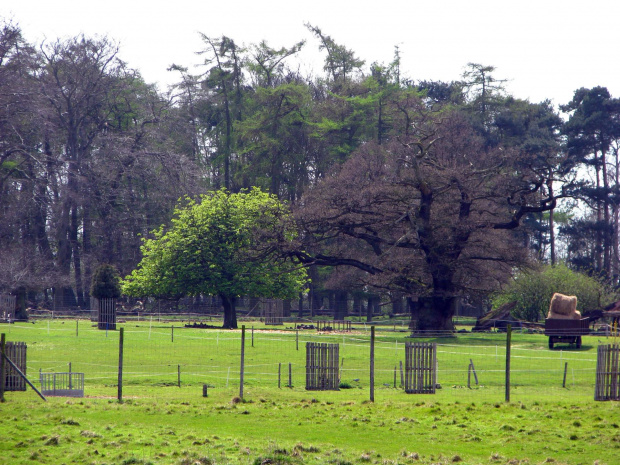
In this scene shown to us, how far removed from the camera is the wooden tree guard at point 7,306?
4851cm

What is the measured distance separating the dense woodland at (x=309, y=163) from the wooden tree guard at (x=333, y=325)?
3.85 m

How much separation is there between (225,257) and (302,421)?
3694 centimetres

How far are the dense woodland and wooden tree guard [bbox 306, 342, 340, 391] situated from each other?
2587 cm

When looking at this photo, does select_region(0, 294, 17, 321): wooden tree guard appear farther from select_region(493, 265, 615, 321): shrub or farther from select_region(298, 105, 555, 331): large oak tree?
select_region(493, 265, 615, 321): shrub

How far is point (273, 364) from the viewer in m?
Answer: 29.4

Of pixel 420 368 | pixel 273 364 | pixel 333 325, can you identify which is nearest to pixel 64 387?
pixel 273 364

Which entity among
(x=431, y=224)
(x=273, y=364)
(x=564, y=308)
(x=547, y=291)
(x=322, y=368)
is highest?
(x=431, y=224)

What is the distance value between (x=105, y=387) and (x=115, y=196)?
164 ft

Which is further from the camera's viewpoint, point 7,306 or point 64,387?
point 7,306

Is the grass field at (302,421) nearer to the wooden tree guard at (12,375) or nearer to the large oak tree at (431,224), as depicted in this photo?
the wooden tree guard at (12,375)

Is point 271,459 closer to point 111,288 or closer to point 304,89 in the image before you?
point 111,288

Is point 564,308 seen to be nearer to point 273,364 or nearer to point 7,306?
point 273,364

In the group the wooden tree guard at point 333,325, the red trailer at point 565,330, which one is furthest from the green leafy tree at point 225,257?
the red trailer at point 565,330

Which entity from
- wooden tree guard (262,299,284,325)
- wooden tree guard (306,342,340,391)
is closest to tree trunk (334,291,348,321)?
wooden tree guard (262,299,284,325)
